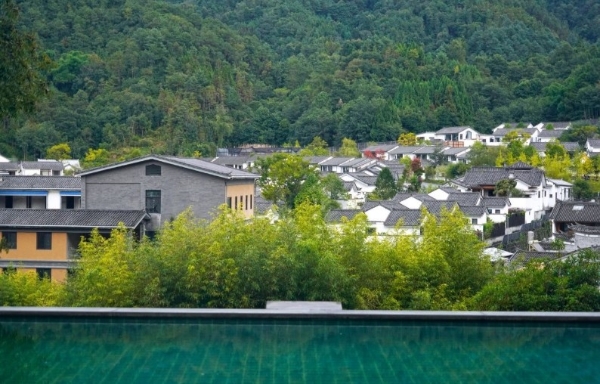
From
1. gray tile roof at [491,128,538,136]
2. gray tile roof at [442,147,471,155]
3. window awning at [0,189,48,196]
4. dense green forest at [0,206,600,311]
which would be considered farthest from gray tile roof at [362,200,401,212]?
gray tile roof at [491,128,538,136]

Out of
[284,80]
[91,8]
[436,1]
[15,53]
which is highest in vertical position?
[436,1]

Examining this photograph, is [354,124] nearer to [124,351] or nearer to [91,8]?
[91,8]

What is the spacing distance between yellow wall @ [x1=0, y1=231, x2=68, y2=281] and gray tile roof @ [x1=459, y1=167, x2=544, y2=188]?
63.8 feet

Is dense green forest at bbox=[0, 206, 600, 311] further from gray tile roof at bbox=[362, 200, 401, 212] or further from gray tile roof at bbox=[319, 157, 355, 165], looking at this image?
gray tile roof at bbox=[319, 157, 355, 165]

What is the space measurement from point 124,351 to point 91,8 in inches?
2729

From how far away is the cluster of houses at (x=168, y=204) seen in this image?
1780 cm

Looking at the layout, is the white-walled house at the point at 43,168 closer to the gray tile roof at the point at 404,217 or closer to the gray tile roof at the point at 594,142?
the gray tile roof at the point at 404,217

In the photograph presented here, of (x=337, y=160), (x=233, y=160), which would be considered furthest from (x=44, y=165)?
(x=337, y=160)

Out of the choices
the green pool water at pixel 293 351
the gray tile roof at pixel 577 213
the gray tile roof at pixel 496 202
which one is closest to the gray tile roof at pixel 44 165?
the gray tile roof at pixel 496 202

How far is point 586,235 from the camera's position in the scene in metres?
21.8

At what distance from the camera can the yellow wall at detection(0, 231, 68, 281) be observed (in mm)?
17766

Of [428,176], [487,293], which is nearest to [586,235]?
[487,293]

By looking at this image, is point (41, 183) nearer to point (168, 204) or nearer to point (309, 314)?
point (168, 204)

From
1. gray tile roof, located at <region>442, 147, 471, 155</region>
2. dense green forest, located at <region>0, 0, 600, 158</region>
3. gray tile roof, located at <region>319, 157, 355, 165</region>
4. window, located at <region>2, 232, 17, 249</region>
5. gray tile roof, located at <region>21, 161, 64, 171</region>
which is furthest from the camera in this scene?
dense green forest, located at <region>0, 0, 600, 158</region>
